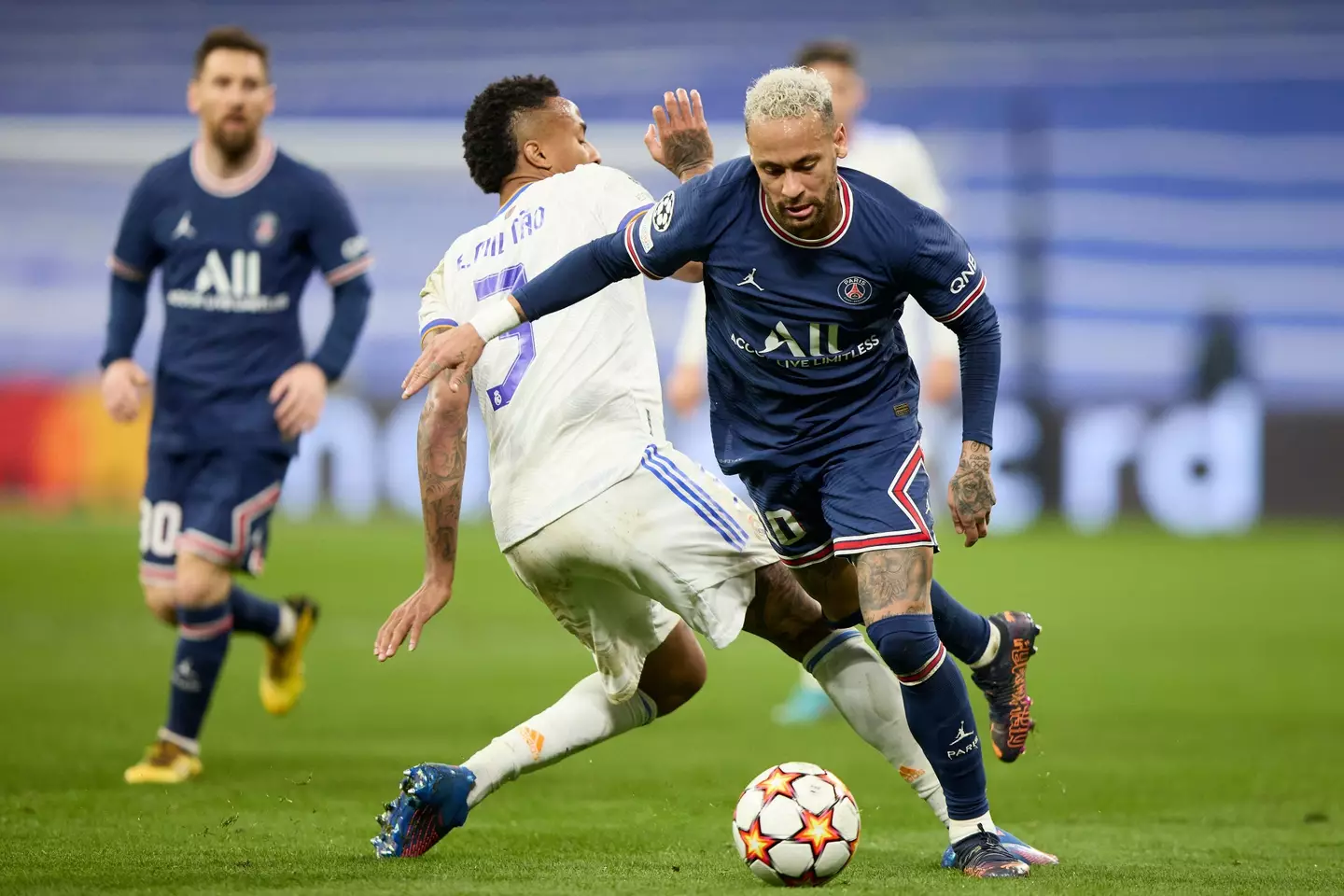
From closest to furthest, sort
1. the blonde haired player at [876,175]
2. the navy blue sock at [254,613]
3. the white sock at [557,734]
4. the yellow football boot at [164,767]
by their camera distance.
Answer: the white sock at [557,734] → the yellow football boot at [164,767] → the navy blue sock at [254,613] → the blonde haired player at [876,175]

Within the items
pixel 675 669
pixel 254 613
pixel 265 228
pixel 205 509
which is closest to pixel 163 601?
pixel 205 509

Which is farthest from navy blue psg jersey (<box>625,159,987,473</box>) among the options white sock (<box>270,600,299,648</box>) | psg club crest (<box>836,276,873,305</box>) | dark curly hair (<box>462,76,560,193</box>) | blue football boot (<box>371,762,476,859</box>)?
white sock (<box>270,600,299,648</box>)

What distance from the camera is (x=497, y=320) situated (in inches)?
165

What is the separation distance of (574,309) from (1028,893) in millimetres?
1887

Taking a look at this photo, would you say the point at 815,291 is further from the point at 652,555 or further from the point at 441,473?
the point at 441,473

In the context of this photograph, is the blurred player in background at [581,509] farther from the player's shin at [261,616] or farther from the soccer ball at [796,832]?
the player's shin at [261,616]

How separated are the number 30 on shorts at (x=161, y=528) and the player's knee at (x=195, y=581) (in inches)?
2.6

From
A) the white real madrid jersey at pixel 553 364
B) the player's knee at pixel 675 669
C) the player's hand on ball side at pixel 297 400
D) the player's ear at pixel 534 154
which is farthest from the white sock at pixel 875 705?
the player's hand on ball side at pixel 297 400

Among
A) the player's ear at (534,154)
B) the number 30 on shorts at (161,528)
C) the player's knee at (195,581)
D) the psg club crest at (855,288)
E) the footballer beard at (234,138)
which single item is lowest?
the player's knee at (195,581)

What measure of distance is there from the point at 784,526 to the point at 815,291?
0.67m

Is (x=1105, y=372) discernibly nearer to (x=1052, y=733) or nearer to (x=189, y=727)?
(x=1052, y=733)

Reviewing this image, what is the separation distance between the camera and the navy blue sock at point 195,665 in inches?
246

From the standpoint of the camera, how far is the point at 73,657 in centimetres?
1000

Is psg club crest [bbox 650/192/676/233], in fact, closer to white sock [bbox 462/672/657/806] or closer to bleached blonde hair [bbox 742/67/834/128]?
bleached blonde hair [bbox 742/67/834/128]
